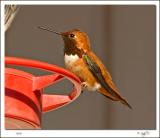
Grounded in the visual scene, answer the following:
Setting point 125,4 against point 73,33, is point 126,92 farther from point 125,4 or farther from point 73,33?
point 73,33

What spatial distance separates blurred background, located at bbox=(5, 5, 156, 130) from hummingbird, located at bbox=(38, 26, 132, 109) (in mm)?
168

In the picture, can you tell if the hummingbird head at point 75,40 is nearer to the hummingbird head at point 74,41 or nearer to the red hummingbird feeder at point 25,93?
the hummingbird head at point 74,41

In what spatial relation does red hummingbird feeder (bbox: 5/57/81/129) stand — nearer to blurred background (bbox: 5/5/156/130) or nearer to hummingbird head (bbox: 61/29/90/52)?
hummingbird head (bbox: 61/29/90/52)

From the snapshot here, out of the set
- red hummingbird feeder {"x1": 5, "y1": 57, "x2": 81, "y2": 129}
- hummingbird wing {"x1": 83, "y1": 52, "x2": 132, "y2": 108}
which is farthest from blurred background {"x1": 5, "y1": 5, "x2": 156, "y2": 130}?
red hummingbird feeder {"x1": 5, "y1": 57, "x2": 81, "y2": 129}

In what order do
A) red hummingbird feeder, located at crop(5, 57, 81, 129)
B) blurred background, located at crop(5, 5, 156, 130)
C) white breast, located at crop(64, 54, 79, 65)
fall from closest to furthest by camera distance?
1. red hummingbird feeder, located at crop(5, 57, 81, 129)
2. white breast, located at crop(64, 54, 79, 65)
3. blurred background, located at crop(5, 5, 156, 130)

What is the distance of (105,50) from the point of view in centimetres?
177

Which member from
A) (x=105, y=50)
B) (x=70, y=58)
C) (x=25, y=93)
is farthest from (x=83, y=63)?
(x=105, y=50)

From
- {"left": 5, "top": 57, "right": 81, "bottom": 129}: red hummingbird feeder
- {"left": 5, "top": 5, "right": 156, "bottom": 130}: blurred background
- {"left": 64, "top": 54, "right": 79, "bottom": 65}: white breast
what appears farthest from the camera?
{"left": 5, "top": 5, "right": 156, "bottom": 130}: blurred background

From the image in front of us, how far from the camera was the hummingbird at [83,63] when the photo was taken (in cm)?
134

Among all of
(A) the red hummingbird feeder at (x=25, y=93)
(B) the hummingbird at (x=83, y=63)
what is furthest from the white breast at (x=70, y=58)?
(A) the red hummingbird feeder at (x=25, y=93)

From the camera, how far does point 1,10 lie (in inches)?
60.2

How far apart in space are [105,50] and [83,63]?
43cm

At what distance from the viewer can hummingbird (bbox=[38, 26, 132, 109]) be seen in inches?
52.8

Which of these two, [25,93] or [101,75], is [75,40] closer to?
[101,75]
